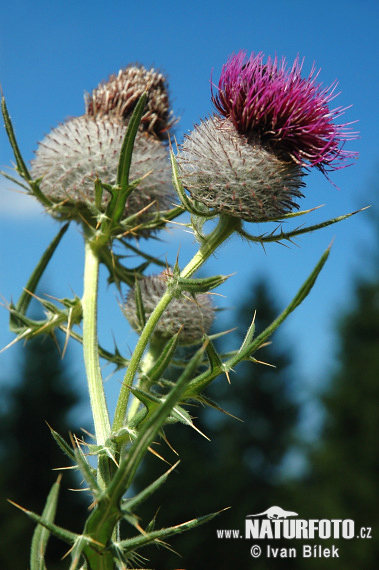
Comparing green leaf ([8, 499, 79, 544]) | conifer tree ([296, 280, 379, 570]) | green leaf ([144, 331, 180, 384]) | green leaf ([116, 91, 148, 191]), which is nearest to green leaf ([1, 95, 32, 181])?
green leaf ([116, 91, 148, 191])

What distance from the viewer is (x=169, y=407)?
169 cm

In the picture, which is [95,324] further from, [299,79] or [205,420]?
[205,420]

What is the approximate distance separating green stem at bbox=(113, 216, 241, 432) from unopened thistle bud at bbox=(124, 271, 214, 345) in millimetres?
871

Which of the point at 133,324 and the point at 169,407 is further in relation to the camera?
the point at 133,324

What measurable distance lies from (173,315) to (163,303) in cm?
109

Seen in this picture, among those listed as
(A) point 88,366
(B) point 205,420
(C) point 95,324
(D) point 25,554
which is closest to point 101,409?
(A) point 88,366

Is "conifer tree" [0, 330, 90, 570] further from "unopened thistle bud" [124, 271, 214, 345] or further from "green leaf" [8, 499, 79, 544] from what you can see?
"green leaf" [8, 499, 79, 544]

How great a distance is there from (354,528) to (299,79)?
25.6m

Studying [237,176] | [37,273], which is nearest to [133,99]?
[37,273]

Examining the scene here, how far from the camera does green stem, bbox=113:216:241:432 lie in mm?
2613

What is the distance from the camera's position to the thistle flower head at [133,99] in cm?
400

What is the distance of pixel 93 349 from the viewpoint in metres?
3.15

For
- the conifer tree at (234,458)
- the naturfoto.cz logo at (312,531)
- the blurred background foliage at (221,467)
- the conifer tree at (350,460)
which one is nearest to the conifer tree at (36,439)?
the blurred background foliage at (221,467)

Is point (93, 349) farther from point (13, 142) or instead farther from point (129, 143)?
point (13, 142)
